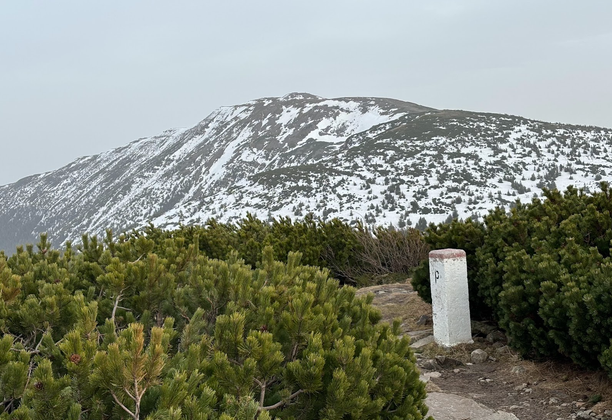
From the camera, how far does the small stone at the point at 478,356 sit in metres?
5.18

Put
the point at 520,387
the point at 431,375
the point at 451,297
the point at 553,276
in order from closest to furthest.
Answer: the point at 553,276 → the point at 520,387 → the point at 431,375 → the point at 451,297

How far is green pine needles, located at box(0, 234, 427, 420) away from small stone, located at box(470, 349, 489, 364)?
9.02ft

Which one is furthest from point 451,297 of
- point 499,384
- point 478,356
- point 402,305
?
point 402,305

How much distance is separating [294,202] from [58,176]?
155m

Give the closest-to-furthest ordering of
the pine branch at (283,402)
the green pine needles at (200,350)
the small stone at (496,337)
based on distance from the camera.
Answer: the green pine needles at (200,350)
the pine branch at (283,402)
the small stone at (496,337)

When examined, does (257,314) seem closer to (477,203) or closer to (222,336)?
(222,336)

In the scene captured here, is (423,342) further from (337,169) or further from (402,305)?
(337,169)

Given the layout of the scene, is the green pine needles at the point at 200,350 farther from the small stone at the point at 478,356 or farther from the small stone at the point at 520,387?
the small stone at the point at 478,356

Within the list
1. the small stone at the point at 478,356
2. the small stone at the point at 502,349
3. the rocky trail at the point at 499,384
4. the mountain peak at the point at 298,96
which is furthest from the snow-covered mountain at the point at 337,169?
the small stone at the point at 502,349

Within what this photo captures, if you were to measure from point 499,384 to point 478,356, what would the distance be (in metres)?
0.63

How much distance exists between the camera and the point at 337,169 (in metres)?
56.2

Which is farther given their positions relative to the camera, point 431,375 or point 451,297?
point 451,297

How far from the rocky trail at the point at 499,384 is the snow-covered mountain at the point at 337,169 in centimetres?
397

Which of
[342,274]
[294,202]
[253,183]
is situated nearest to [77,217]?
[253,183]
